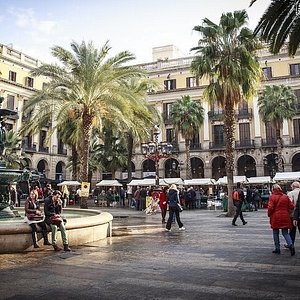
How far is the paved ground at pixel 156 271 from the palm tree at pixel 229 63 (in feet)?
32.6

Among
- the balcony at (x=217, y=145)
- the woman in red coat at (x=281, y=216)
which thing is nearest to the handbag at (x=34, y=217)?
the woman in red coat at (x=281, y=216)

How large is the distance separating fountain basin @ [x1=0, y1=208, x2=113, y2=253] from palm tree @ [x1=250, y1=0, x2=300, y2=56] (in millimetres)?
6893

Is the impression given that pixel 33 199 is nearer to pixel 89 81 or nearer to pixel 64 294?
pixel 64 294

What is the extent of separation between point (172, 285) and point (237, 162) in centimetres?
4020

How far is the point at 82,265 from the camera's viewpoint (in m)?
6.25

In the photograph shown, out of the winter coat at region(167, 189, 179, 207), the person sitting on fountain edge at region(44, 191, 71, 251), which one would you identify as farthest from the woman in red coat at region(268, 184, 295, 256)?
the person sitting on fountain edge at region(44, 191, 71, 251)

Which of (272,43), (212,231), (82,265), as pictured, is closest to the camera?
(82,265)

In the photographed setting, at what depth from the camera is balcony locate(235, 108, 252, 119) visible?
139 ft

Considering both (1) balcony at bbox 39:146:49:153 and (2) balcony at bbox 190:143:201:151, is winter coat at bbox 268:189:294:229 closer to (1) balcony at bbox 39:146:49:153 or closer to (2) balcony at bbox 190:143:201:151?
(2) balcony at bbox 190:143:201:151

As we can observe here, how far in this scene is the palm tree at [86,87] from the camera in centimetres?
1647

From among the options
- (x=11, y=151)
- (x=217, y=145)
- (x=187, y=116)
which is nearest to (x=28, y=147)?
(x=11, y=151)

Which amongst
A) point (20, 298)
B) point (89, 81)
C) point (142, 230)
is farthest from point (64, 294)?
point (89, 81)

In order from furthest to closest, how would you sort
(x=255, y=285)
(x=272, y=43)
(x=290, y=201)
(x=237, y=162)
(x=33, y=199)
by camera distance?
1. (x=237, y=162)
2. (x=272, y=43)
3. (x=33, y=199)
4. (x=290, y=201)
5. (x=255, y=285)

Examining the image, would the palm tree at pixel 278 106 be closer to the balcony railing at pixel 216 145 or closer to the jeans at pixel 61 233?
the balcony railing at pixel 216 145
